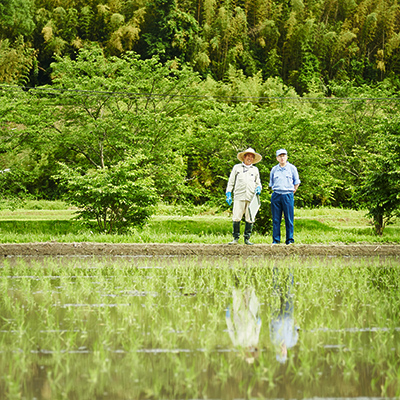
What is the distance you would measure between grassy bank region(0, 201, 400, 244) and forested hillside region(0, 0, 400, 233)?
1247 mm

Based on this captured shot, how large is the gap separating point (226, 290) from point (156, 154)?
17.1 metres

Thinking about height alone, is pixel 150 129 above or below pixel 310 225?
above

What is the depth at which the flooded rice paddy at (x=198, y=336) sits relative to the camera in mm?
3143

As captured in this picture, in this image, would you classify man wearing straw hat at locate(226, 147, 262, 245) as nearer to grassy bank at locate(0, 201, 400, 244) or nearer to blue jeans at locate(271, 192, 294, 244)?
blue jeans at locate(271, 192, 294, 244)

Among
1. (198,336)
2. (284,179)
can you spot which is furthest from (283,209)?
(198,336)

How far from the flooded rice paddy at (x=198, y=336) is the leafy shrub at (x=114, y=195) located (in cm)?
688

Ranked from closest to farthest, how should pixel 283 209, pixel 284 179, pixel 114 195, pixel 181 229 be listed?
1. pixel 284 179
2. pixel 283 209
3. pixel 114 195
4. pixel 181 229

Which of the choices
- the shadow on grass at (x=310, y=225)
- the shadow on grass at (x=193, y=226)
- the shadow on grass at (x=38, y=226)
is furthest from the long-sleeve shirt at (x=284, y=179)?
the shadow on grass at (x=310, y=225)

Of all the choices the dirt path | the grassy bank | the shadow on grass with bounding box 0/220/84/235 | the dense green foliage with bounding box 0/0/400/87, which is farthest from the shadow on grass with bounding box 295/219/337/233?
the dense green foliage with bounding box 0/0/400/87

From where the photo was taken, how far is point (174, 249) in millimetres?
10836

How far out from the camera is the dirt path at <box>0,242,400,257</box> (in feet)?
34.9

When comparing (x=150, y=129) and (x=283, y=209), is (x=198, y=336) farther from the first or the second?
(x=150, y=129)

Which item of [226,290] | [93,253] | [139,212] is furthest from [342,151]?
[226,290]

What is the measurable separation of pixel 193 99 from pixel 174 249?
1624 centimetres
